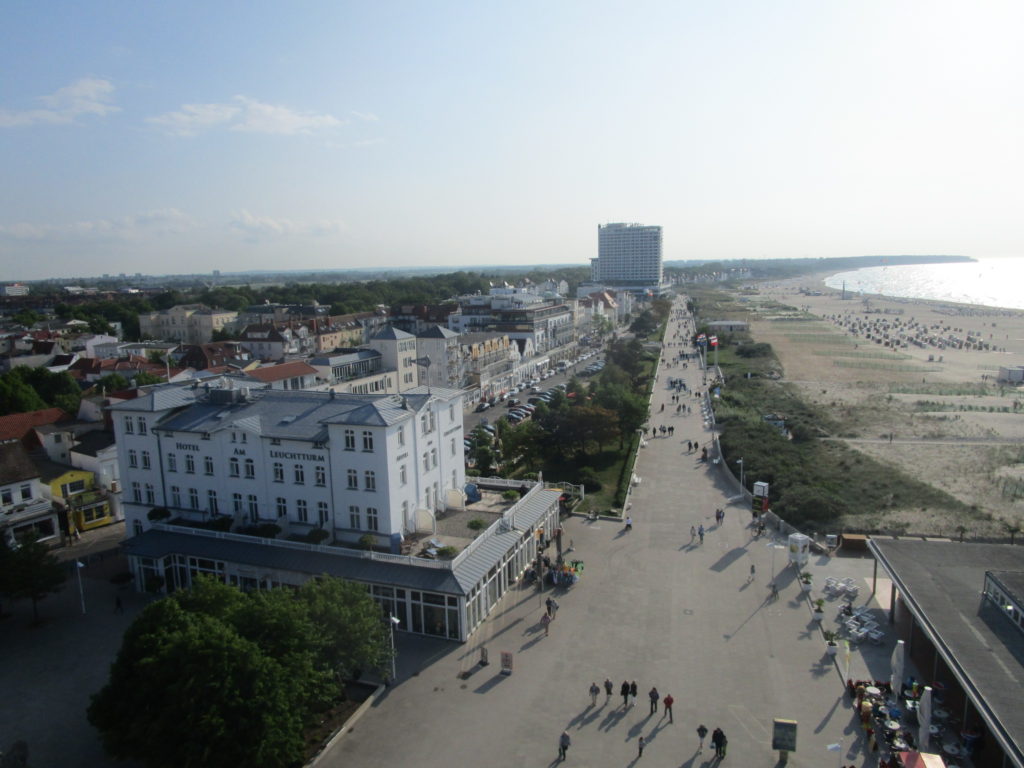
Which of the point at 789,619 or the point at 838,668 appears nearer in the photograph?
the point at 838,668

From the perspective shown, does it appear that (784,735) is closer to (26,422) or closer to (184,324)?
(26,422)

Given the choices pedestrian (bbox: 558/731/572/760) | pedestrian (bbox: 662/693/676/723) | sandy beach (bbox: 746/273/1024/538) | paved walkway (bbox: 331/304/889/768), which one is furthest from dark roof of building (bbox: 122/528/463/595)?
sandy beach (bbox: 746/273/1024/538)

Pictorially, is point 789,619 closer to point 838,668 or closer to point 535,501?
point 838,668

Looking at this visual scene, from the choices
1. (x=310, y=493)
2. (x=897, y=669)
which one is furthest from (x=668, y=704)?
(x=310, y=493)

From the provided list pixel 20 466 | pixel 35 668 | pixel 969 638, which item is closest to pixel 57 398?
pixel 20 466

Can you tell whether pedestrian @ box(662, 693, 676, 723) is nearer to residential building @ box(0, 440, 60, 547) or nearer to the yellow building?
residential building @ box(0, 440, 60, 547)

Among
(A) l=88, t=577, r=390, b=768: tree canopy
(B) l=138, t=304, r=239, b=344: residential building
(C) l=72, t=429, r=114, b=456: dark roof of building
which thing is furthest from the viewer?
(B) l=138, t=304, r=239, b=344: residential building

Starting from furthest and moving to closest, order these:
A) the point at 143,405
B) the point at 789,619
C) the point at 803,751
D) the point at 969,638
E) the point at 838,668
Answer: the point at 143,405, the point at 789,619, the point at 838,668, the point at 969,638, the point at 803,751
